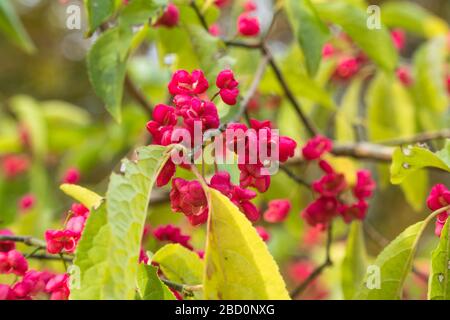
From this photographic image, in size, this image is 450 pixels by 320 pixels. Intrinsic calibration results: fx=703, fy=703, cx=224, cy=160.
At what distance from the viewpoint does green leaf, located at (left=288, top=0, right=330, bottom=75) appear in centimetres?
129

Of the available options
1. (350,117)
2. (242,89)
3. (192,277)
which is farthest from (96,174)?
(192,277)

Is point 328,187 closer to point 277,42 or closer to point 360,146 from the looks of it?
point 360,146

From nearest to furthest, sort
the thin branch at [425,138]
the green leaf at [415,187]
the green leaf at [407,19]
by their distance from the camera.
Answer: the thin branch at [425,138] → the green leaf at [415,187] → the green leaf at [407,19]

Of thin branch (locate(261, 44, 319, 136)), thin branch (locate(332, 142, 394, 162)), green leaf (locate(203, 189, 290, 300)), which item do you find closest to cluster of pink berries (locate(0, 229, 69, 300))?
green leaf (locate(203, 189, 290, 300))

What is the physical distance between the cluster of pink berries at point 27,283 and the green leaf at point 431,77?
121 centimetres

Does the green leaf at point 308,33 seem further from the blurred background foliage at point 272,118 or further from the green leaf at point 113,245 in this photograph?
the green leaf at point 113,245

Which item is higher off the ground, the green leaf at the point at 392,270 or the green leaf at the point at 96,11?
the green leaf at the point at 96,11

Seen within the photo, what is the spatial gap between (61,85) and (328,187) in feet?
13.6

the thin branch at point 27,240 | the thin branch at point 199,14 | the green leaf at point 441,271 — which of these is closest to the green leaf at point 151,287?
the thin branch at point 27,240

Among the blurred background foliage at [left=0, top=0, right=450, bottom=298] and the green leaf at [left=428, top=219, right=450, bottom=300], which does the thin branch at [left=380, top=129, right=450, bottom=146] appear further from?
the green leaf at [left=428, top=219, right=450, bottom=300]

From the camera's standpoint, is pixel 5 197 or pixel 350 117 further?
pixel 5 197

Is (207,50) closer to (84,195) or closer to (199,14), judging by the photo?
(199,14)

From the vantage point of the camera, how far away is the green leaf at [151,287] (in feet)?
2.77

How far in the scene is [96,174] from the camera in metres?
4.00
